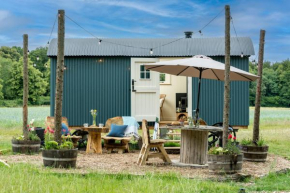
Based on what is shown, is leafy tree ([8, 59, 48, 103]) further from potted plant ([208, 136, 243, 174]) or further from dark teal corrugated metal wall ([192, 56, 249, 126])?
potted plant ([208, 136, 243, 174])

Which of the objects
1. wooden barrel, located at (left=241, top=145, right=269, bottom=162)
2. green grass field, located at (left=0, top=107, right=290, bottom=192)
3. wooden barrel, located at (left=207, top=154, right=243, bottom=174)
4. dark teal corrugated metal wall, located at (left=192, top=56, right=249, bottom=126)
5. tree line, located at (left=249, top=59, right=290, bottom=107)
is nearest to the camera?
green grass field, located at (left=0, top=107, right=290, bottom=192)

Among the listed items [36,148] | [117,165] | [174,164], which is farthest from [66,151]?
[36,148]

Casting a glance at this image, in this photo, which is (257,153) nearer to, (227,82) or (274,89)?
(227,82)

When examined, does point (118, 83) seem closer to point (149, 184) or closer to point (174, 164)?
point (174, 164)

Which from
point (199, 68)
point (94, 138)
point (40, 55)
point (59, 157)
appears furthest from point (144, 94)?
point (40, 55)

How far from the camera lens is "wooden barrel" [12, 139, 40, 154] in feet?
37.2

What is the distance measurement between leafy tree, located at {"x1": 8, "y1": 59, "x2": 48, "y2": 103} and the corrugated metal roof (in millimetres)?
33352

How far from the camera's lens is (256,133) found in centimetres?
1149

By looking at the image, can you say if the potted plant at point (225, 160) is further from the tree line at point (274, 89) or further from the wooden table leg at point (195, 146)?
the tree line at point (274, 89)

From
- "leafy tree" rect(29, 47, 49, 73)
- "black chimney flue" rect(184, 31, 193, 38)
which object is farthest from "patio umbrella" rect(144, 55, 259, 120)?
"leafy tree" rect(29, 47, 49, 73)

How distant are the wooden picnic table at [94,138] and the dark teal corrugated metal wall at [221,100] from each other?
329 centimetres

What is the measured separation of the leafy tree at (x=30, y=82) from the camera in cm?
4781

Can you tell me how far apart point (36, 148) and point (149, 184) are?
5353 millimetres

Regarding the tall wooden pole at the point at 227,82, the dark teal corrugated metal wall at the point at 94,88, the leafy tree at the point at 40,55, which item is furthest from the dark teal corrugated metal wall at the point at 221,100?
the leafy tree at the point at 40,55
